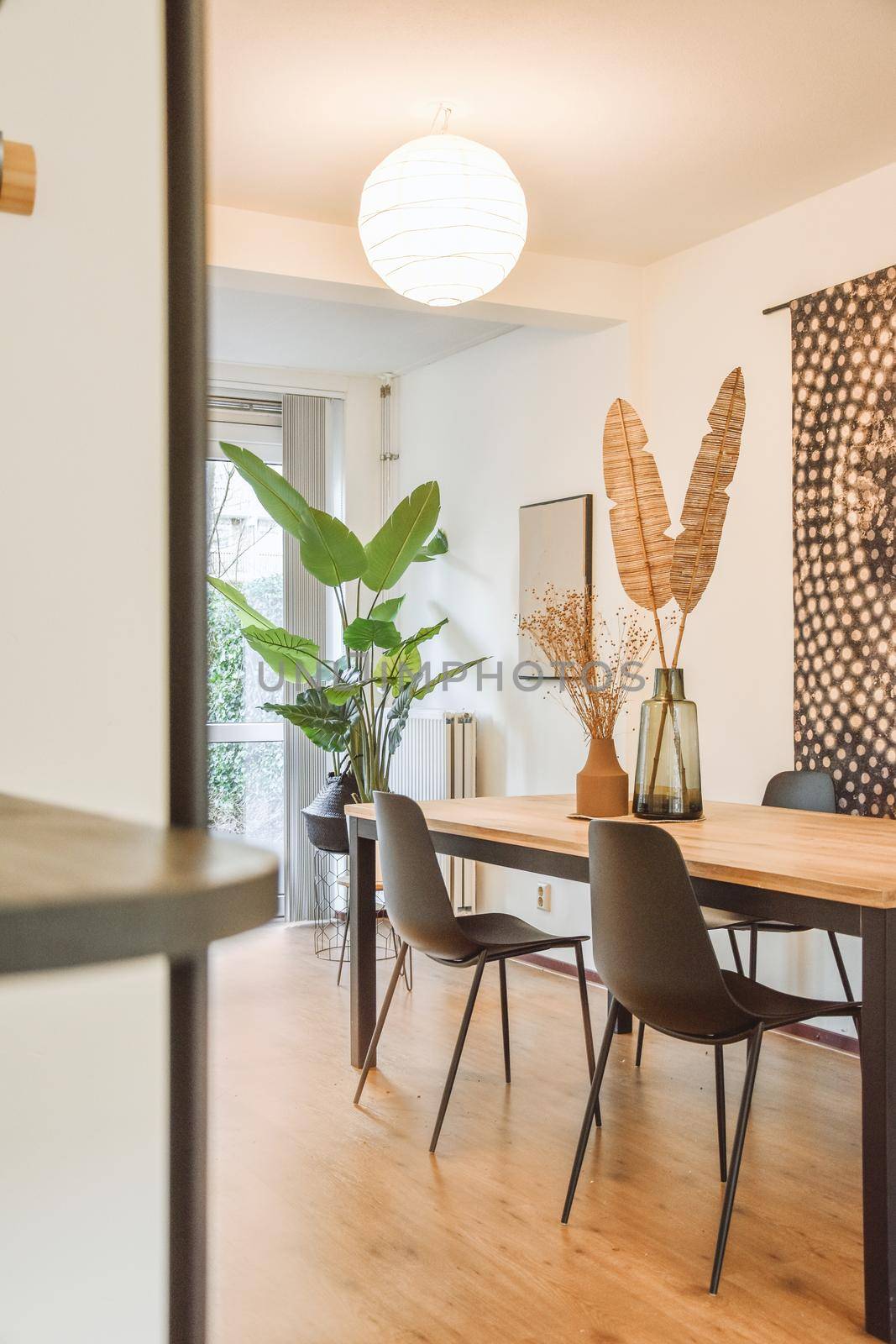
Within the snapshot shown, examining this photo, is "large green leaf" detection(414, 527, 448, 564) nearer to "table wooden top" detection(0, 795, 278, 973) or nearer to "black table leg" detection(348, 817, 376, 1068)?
"black table leg" detection(348, 817, 376, 1068)

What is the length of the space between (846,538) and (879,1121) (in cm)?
212

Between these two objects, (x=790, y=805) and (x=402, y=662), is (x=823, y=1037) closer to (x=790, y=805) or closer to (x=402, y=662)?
(x=790, y=805)

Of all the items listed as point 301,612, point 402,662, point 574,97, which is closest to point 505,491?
point 402,662

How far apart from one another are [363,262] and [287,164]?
1.95 ft

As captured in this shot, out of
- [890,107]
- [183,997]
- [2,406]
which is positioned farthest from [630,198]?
[183,997]

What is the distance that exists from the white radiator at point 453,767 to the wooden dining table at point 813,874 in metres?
2.01

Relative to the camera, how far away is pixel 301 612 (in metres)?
6.25

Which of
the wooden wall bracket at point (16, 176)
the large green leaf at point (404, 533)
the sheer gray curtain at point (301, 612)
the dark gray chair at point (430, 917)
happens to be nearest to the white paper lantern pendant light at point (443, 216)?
the dark gray chair at point (430, 917)

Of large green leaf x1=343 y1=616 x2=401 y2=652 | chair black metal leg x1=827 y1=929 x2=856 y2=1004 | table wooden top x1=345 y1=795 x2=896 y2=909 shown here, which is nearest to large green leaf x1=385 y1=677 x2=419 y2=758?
large green leaf x1=343 y1=616 x2=401 y2=652

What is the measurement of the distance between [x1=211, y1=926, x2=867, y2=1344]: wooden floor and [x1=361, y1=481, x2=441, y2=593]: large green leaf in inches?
75.9

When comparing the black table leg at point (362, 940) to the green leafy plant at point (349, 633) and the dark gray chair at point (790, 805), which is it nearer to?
the dark gray chair at point (790, 805)

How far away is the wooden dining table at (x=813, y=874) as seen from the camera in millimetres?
2000

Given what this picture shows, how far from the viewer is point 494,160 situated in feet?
10.1

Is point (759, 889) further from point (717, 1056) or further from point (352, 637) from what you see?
point (352, 637)
